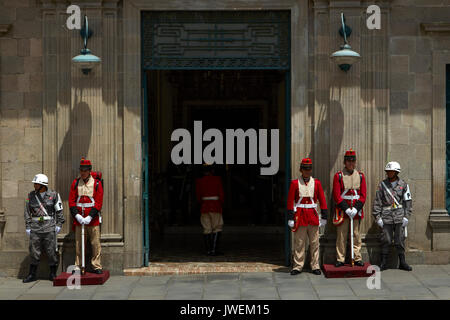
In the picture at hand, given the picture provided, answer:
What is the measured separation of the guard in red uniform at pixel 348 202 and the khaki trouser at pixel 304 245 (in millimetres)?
345

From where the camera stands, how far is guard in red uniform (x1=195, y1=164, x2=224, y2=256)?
13.3m

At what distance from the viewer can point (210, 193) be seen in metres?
13.4

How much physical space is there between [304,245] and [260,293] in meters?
1.57

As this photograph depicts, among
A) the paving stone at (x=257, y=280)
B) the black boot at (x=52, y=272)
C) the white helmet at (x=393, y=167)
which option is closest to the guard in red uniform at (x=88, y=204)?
the black boot at (x=52, y=272)

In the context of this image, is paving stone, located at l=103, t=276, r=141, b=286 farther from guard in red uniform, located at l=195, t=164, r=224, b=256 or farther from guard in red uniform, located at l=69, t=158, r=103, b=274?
guard in red uniform, located at l=195, t=164, r=224, b=256

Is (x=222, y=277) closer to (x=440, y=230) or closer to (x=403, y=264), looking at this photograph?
(x=403, y=264)

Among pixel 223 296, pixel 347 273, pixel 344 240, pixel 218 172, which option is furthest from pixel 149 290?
pixel 218 172

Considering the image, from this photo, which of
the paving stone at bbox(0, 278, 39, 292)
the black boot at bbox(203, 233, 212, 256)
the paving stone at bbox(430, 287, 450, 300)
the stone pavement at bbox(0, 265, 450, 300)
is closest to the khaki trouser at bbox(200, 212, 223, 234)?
the black boot at bbox(203, 233, 212, 256)

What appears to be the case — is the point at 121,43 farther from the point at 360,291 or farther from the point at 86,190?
the point at 360,291

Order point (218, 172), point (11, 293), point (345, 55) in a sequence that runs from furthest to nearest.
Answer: point (218, 172) → point (345, 55) → point (11, 293)

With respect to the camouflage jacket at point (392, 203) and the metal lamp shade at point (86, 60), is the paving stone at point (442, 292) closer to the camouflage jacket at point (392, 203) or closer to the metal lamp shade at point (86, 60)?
the camouflage jacket at point (392, 203)

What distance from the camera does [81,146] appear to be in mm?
11328

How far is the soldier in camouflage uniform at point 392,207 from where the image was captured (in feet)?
36.6

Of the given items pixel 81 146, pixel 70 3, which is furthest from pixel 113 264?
pixel 70 3
